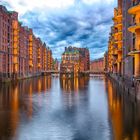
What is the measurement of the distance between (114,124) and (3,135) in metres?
9.19

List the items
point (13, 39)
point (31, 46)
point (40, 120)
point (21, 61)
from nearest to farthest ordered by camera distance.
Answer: point (40, 120) < point (13, 39) < point (21, 61) < point (31, 46)

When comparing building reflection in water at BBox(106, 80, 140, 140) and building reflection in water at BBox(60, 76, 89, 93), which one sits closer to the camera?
building reflection in water at BBox(106, 80, 140, 140)

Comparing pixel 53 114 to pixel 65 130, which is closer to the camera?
pixel 65 130

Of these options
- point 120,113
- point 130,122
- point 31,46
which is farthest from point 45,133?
point 31,46

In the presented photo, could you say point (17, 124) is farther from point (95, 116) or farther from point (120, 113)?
point (120, 113)

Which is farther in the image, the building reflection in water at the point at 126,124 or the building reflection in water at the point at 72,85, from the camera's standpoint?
the building reflection in water at the point at 72,85

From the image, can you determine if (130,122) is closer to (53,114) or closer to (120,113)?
(120,113)

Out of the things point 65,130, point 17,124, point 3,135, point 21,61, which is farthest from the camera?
point 21,61

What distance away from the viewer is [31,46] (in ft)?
590

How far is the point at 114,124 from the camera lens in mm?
25438

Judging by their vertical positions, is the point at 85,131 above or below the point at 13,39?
below

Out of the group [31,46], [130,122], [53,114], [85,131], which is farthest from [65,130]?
[31,46]

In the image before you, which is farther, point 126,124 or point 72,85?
point 72,85

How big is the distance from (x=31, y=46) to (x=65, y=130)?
159 metres
